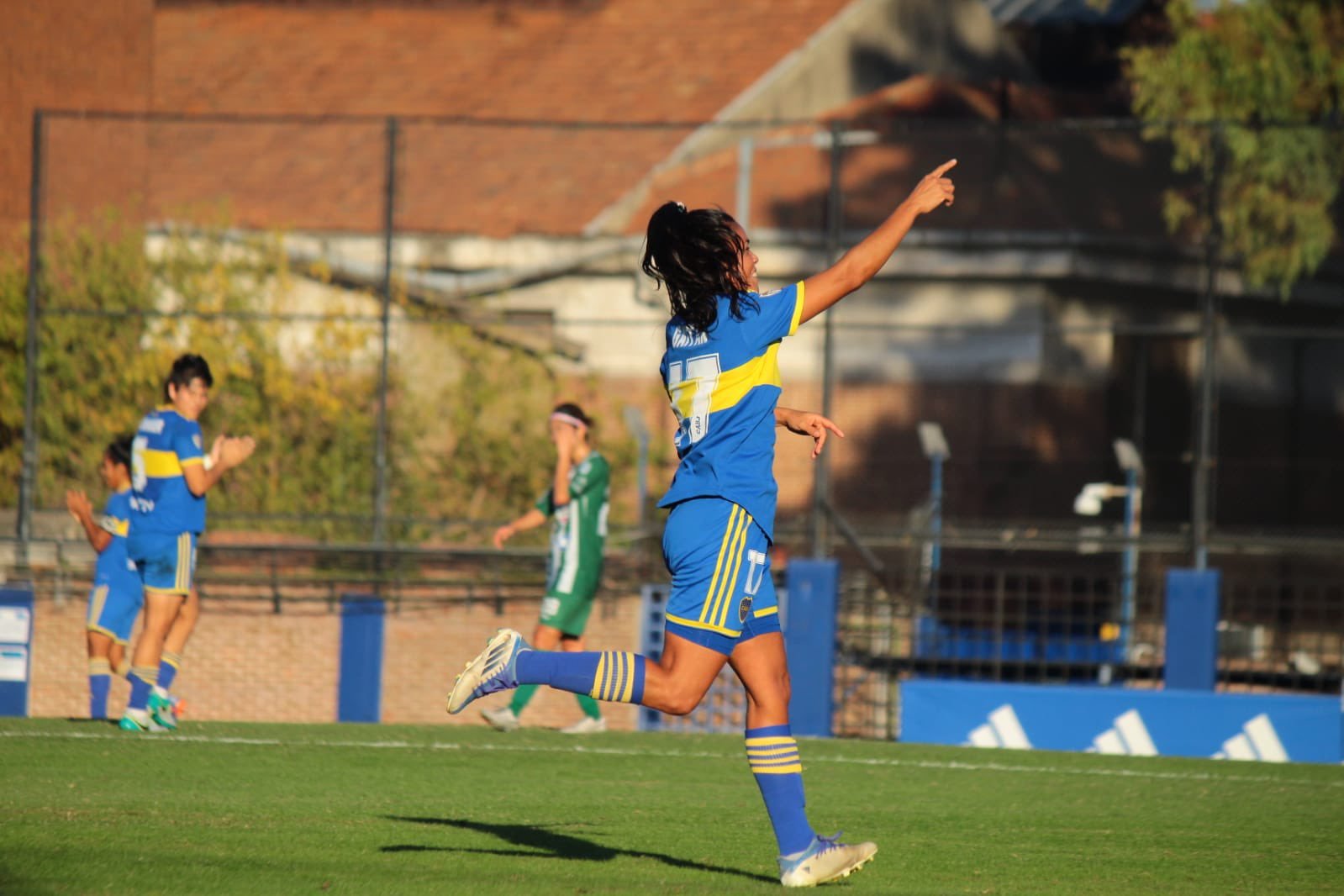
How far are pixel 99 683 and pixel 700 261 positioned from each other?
24.3ft

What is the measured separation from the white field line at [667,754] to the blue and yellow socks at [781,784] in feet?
12.3

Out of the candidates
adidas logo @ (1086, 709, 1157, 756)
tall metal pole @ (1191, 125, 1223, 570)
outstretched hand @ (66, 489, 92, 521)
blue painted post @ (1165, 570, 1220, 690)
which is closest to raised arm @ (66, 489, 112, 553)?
outstretched hand @ (66, 489, 92, 521)

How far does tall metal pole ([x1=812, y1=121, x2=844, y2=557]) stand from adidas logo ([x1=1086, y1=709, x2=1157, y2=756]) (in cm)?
301

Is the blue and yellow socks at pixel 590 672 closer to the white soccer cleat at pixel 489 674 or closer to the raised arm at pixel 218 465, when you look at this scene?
the white soccer cleat at pixel 489 674

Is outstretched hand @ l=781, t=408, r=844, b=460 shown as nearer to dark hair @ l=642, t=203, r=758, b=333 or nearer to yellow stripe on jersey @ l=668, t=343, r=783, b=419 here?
yellow stripe on jersey @ l=668, t=343, r=783, b=419

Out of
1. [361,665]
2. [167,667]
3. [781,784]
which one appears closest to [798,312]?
[781,784]

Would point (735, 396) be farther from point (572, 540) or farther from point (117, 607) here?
point (117, 607)

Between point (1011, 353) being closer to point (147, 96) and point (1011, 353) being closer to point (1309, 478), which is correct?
point (1309, 478)

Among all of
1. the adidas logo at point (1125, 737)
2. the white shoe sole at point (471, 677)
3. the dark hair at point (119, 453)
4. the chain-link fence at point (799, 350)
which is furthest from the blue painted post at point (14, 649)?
the white shoe sole at point (471, 677)

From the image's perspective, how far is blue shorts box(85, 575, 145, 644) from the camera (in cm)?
1123

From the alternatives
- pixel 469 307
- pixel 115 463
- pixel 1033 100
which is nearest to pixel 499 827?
pixel 115 463

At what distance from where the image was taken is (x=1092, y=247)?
21.4m

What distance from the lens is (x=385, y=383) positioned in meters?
15.9

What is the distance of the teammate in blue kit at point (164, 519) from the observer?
9117 millimetres
